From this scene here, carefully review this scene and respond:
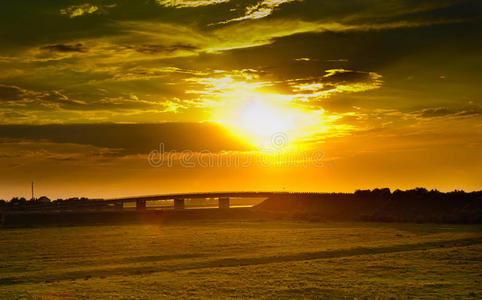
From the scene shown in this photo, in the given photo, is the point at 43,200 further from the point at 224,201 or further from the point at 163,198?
the point at 224,201

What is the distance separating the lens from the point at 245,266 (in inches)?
1537

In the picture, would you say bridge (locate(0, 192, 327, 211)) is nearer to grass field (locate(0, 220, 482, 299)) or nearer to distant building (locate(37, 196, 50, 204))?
distant building (locate(37, 196, 50, 204))

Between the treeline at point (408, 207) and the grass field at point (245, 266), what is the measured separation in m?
24.9

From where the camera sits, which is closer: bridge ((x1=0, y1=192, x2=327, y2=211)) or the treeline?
the treeline

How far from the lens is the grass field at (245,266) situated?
96.4 feet

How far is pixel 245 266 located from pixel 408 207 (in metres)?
68.5

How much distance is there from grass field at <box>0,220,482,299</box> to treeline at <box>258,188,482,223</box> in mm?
24901

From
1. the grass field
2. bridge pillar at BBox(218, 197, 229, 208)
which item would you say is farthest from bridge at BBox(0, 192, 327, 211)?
the grass field

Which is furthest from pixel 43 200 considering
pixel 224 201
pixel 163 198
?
pixel 224 201

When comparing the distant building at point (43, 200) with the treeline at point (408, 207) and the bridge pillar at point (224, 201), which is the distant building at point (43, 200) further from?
the treeline at point (408, 207)

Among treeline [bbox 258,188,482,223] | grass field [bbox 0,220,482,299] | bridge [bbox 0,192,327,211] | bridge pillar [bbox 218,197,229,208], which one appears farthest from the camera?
bridge pillar [bbox 218,197,229,208]

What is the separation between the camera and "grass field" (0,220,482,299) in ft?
96.4

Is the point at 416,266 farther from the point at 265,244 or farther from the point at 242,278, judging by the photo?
the point at 265,244

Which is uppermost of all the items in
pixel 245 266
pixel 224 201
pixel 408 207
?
pixel 224 201
